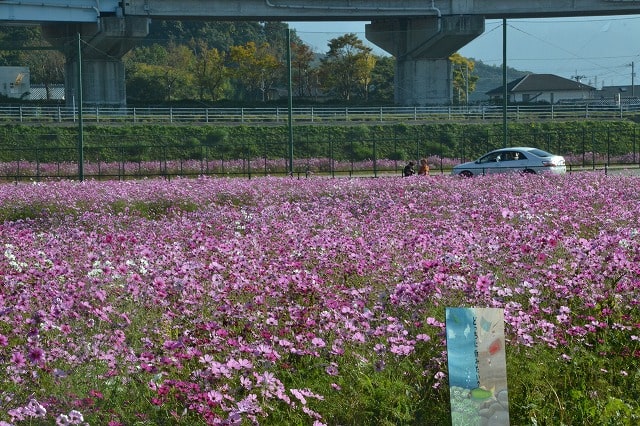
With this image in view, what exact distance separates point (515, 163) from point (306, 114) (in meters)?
30.4

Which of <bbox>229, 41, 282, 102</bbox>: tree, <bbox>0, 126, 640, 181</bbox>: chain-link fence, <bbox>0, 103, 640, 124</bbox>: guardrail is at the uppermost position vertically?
<bbox>229, 41, 282, 102</bbox>: tree

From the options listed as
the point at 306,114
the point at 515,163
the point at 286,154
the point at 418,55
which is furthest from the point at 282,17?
the point at 515,163

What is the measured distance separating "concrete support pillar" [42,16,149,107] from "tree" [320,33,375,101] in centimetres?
2123

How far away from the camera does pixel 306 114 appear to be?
212ft

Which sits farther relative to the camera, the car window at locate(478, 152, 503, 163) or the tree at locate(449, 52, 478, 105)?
the tree at locate(449, 52, 478, 105)

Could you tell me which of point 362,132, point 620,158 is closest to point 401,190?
point 620,158

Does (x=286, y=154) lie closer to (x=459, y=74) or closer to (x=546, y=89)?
(x=546, y=89)

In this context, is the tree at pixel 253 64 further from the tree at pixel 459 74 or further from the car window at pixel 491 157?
the car window at pixel 491 157

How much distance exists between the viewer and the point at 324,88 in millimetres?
86438

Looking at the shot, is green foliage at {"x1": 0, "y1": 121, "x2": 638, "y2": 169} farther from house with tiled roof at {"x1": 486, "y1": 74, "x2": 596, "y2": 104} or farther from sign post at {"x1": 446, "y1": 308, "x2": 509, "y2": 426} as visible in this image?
sign post at {"x1": 446, "y1": 308, "x2": 509, "y2": 426}

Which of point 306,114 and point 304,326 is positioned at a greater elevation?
point 306,114

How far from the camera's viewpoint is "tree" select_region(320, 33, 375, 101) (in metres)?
82.8

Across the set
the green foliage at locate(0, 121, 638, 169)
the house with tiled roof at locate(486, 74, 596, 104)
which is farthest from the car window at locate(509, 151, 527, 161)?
the house with tiled roof at locate(486, 74, 596, 104)

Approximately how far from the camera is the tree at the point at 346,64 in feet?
271
